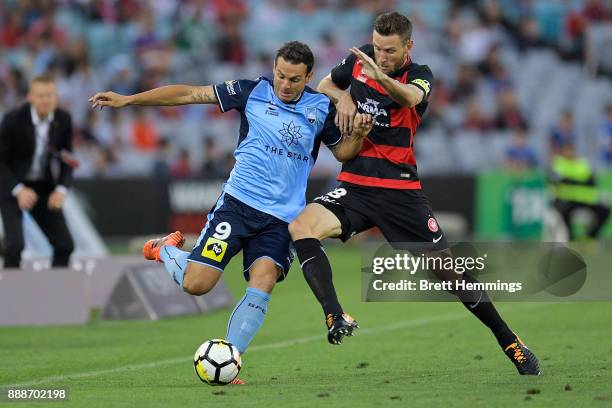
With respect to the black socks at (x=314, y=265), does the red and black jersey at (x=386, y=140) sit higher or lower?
higher

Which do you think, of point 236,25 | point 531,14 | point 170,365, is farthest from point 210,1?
point 170,365

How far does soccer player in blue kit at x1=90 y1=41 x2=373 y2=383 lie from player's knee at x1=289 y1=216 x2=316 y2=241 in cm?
19

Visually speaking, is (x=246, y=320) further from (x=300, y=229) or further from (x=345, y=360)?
(x=345, y=360)

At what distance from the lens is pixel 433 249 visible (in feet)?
27.9

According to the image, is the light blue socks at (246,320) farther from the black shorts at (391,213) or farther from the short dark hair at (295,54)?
the short dark hair at (295,54)

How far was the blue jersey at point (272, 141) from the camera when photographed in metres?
8.34

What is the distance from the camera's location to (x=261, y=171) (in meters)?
8.35

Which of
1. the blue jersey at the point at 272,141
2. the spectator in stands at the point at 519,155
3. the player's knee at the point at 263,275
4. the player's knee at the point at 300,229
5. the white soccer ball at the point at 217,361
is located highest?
the blue jersey at the point at 272,141

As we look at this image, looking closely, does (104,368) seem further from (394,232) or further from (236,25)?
(236,25)

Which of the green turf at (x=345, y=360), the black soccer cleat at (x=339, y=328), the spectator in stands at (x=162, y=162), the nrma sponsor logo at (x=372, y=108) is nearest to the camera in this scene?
the green turf at (x=345, y=360)

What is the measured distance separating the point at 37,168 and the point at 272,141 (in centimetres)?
483

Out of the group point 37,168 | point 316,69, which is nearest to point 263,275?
point 37,168

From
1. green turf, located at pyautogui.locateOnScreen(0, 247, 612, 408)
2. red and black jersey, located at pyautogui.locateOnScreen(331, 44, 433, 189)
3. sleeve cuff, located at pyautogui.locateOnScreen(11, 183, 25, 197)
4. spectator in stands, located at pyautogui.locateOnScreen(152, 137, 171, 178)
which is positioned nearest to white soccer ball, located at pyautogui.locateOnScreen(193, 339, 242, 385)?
green turf, located at pyautogui.locateOnScreen(0, 247, 612, 408)

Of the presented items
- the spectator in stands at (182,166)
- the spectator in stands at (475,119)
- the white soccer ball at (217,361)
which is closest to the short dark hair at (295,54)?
the white soccer ball at (217,361)
